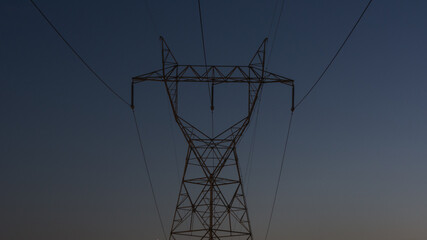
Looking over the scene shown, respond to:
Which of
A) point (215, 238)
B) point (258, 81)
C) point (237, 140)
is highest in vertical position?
point (258, 81)

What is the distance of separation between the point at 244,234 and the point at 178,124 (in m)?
7.17

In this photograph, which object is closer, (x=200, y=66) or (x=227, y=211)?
(x=200, y=66)

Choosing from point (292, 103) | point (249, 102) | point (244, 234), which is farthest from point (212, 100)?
point (244, 234)

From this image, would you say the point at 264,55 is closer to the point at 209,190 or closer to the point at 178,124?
the point at 178,124

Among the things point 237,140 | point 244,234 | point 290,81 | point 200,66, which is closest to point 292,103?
point 290,81

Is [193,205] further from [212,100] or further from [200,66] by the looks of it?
[200,66]

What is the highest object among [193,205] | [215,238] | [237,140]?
[237,140]

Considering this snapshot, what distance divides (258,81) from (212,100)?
3.51m

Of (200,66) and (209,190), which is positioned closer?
(200,66)

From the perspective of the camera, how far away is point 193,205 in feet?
102

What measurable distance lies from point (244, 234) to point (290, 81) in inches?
350

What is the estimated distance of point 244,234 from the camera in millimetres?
29578

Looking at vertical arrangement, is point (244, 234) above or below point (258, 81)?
below

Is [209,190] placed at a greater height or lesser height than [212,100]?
lesser
